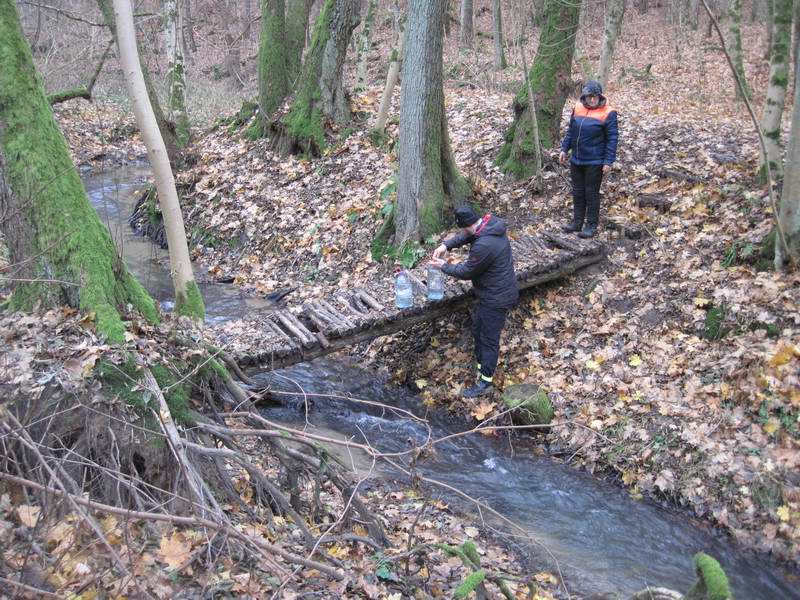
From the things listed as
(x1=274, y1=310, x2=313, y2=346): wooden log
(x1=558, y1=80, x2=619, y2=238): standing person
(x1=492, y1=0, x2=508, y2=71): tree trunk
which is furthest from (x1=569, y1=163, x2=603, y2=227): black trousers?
(x1=492, y1=0, x2=508, y2=71): tree trunk

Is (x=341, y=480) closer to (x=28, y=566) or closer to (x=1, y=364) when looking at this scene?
(x=28, y=566)

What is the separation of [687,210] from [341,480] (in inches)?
258

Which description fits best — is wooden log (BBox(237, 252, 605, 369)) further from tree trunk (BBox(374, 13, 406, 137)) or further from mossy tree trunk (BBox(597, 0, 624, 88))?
tree trunk (BBox(374, 13, 406, 137))

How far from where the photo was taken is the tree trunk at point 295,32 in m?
15.4

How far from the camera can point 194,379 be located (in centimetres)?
477

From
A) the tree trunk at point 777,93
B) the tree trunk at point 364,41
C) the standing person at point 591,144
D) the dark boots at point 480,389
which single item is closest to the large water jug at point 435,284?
the dark boots at point 480,389

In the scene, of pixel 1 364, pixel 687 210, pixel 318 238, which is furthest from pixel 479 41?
pixel 1 364

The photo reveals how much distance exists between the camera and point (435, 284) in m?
7.85

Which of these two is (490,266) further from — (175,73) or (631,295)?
(175,73)

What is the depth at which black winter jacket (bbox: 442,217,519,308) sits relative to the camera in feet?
24.0

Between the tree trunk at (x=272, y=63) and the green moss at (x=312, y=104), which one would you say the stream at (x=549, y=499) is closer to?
Result: the green moss at (x=312, y=104)

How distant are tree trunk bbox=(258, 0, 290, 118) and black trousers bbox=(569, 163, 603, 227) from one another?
345 inches

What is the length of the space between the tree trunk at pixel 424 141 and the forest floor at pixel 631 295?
717 millimetres

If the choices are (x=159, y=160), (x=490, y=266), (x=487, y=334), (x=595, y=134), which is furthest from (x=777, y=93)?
(x=159, y=160)
